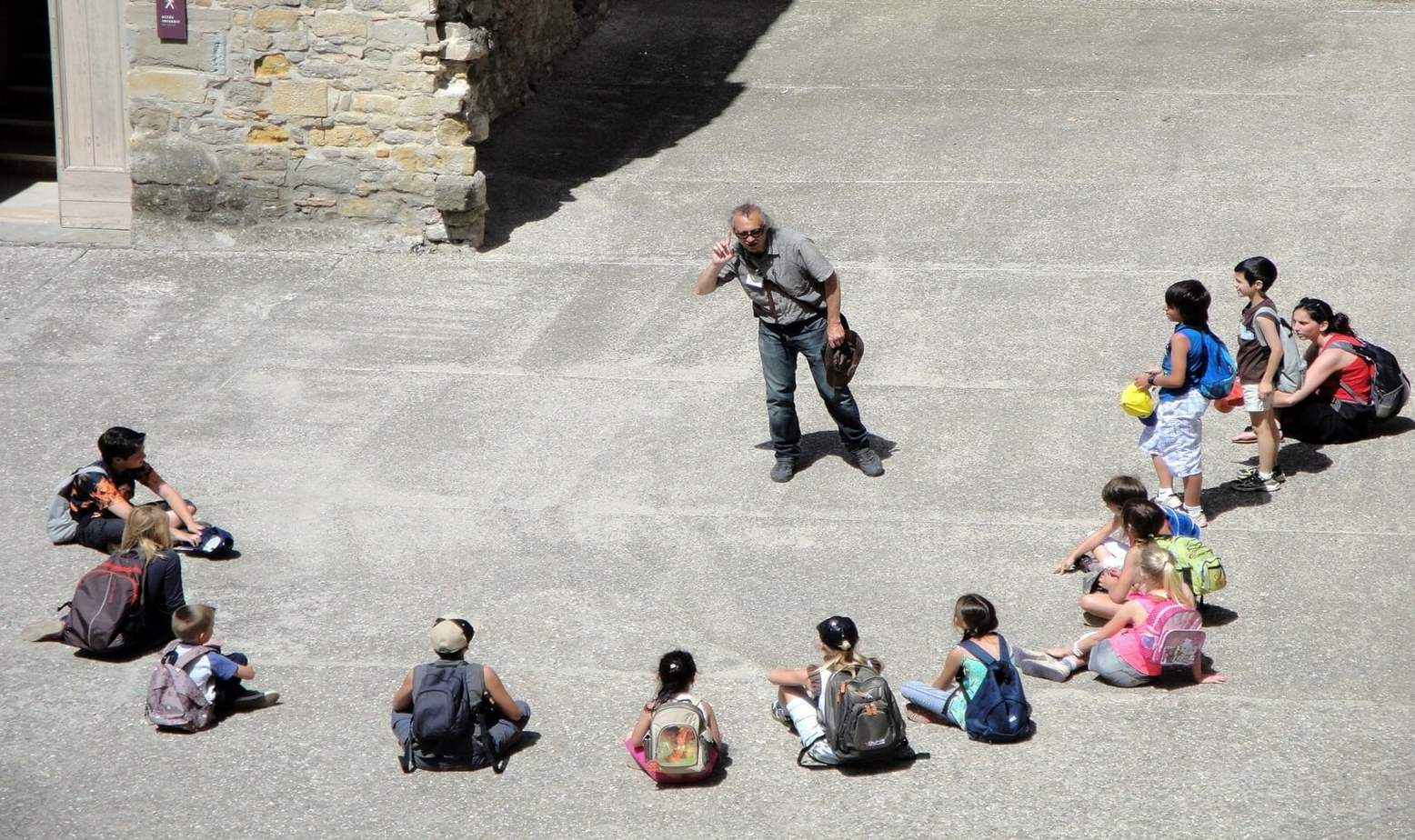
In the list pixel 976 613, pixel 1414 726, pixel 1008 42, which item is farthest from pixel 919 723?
pixel 1008 42

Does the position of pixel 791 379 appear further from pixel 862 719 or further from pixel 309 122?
pixel 309 122

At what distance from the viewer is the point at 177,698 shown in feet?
21.5

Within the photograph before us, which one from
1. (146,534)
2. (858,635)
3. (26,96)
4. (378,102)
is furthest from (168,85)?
(858,635)

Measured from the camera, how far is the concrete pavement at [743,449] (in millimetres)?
6180

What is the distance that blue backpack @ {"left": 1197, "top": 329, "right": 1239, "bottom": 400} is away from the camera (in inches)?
308

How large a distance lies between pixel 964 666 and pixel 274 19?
8.43m

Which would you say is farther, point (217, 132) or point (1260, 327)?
point (217, 132)

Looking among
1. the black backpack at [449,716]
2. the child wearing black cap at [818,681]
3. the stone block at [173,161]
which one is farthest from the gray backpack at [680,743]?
the stone block at [173,161]

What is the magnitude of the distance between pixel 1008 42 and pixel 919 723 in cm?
1143

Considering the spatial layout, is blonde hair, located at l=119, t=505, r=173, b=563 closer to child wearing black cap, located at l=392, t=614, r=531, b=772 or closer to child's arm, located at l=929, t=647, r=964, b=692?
child wearing black cap, located at l=392, t=614, r=531, b=772

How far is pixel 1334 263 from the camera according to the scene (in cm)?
1123

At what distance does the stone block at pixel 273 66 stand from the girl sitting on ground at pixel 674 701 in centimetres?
783

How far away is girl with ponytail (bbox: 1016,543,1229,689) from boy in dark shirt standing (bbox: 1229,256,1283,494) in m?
1.85

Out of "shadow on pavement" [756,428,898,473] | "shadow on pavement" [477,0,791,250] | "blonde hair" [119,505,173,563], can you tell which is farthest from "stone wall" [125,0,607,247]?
"blonde hair" [119,505,173,563]
